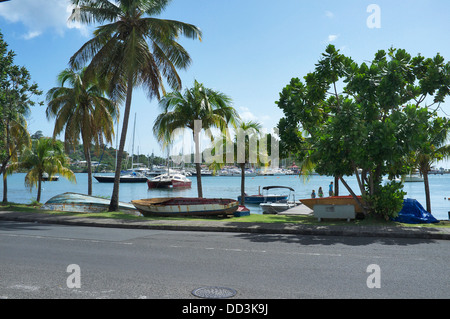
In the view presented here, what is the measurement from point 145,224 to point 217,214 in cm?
515

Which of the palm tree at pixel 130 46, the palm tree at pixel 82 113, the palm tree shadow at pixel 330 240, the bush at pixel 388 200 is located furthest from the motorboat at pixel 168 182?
the palm tree shadow at pixel 330 240

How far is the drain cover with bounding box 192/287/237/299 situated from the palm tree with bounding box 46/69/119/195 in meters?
23.5

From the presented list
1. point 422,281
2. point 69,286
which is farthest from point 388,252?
point 69,286

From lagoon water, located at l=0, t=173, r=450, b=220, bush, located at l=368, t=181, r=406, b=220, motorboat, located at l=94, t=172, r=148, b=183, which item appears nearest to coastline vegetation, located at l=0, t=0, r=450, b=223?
bush, located at l=368, t=181, r=406, b=220

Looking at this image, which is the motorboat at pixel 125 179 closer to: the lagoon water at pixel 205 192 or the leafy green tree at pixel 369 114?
the lagoon water at pixel 205 192

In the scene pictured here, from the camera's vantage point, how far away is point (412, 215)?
16.7 m

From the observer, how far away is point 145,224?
15.6 meters

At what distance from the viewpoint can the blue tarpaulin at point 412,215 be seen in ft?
53.8

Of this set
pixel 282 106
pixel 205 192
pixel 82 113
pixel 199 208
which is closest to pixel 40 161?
pixel 82 113

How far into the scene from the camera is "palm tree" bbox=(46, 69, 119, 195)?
2786 centimetres

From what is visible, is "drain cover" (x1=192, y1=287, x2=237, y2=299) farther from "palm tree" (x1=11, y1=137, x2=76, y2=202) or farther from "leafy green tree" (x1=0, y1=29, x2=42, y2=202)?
"palm tree" (x1=11, y1=137, x2=76, y2=202)

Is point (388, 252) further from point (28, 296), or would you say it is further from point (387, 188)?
point (28, 296)

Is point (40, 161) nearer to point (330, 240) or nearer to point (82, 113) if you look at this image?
point (82, 113)

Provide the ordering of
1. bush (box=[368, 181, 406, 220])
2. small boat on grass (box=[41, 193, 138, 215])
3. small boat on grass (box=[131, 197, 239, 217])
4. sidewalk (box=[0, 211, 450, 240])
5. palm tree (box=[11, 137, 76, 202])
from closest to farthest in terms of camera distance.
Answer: sidewalk (box=[0, 211, 450, 240]), bush (box=[368, 181, 406, 220]), small boat on grass (box=[131, 197, 239, 217]), small boat on grass (box=[41, 193, 138, 215]), palm tree (box=[11, 137, 76, 202])
